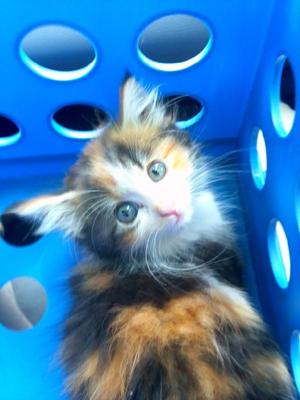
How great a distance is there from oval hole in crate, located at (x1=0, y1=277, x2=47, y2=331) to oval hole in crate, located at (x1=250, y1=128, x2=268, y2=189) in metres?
0.59

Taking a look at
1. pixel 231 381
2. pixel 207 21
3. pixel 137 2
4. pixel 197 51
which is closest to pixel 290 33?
pixel 207 21

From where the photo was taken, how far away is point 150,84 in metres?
1.39

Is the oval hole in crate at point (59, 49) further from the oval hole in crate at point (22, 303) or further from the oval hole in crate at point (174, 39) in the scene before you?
the oval hole in crate at point (22, 303)

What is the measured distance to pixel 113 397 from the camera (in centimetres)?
102

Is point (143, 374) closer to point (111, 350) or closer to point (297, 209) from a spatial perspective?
point (111, 350)

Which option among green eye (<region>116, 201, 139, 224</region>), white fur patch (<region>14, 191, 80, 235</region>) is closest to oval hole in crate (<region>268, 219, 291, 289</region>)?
green eye (<region>116, 201, 139, 224</region>)

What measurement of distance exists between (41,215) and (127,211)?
165 mm

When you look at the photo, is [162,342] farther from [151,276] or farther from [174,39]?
[174,39]

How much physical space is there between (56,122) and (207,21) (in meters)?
0.48

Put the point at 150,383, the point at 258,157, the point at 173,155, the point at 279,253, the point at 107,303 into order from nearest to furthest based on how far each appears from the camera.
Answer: the point at 150,383 → the point at 107,303 → the point at 173,155 → the point at 279,253 → the point at 258,157

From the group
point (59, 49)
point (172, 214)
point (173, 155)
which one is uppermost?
point (59, 49)

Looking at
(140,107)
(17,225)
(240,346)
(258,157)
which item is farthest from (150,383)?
(258,157)

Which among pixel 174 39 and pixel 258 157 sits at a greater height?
pixel 174 39

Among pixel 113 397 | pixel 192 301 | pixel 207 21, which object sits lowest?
pixel 113 397
